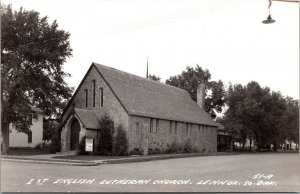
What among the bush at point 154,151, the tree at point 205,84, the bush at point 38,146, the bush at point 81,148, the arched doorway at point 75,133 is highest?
the tree at point 205,84

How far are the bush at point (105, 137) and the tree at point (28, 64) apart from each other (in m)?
5.54

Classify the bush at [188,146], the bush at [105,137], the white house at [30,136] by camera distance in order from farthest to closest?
the white house at [30,136]
the bush at [188,146]
the bush at [105,137]

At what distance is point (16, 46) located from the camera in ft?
121

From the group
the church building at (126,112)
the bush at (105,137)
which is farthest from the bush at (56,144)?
the bush at (105,137)

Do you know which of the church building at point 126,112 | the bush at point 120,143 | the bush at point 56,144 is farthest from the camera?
the bush at point 56,144

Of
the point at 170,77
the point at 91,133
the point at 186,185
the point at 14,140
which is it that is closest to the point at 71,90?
the point at 91,133

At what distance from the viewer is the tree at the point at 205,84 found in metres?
72.8

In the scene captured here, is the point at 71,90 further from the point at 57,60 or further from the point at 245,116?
the point at 245,116

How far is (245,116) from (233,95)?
12.9 ft

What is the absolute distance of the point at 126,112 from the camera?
38594 millimetres

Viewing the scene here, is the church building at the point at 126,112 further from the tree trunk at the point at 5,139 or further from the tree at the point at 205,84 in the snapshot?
the tree at the point at 205,84

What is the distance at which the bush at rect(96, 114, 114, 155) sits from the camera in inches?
1491

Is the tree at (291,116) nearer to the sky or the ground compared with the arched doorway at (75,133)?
nearer to the sky

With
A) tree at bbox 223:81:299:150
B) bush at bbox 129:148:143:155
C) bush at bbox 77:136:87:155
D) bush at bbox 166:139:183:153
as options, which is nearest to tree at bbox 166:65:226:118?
tree at bbox 223:81:299:150
